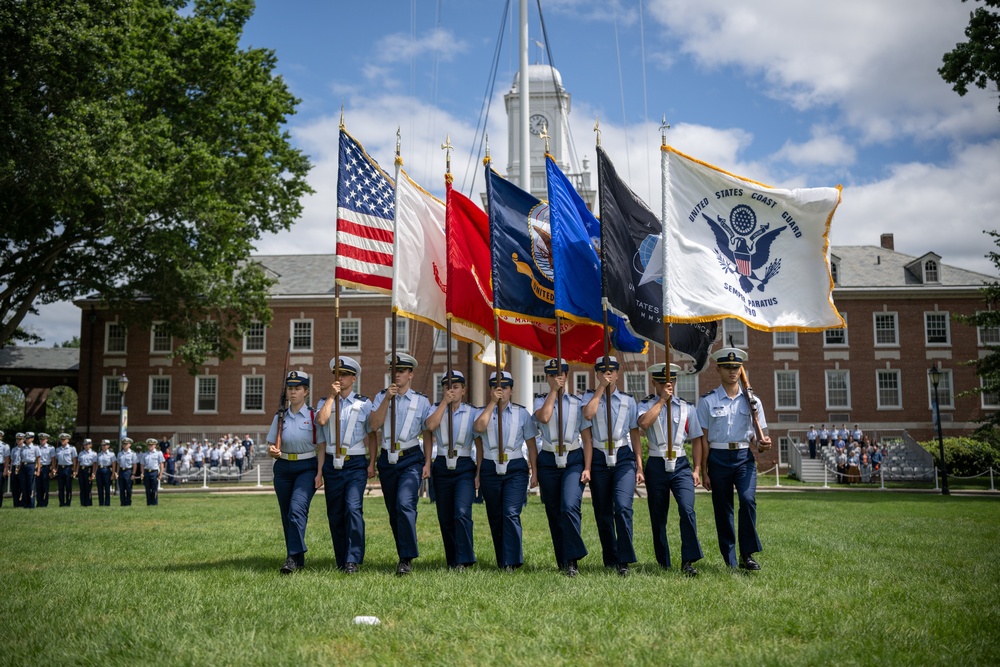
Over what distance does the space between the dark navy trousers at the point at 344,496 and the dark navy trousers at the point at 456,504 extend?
86cm

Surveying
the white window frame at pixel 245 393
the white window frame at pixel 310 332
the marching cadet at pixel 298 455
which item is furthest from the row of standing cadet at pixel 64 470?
the white window frame at pixel 310 332

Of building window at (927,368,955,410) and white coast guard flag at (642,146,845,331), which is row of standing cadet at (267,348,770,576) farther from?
building window at (927,368,955,410)

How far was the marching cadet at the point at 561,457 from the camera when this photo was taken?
9.47 metres

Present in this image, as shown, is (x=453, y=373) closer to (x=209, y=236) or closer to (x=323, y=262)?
(x=209, y=236)

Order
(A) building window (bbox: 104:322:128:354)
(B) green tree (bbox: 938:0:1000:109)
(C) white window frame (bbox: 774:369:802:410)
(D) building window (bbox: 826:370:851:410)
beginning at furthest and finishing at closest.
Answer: (A) building window (bbox: 104:322:128:354)
(D) building window (bbox: 826:370:851:410)
(C) white window frame (bbox: 774:369:802:410)
(B) green tree (bbox: 938:0:1000:109)

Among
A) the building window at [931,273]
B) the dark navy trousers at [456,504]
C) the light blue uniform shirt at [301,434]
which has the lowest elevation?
the dark navy trousers at [456,504]

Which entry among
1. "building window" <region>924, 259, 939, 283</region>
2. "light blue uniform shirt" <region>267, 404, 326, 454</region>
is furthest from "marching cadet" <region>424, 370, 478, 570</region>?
"building window" <region>924, 259, 939, 283</region>

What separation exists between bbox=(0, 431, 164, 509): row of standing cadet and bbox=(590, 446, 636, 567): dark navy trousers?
58.7 ft

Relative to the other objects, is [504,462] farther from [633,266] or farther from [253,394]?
[253,394]

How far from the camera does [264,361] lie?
2019 inches

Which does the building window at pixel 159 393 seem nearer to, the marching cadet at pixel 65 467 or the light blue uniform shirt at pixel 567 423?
the marching cadet at pixel 65 467

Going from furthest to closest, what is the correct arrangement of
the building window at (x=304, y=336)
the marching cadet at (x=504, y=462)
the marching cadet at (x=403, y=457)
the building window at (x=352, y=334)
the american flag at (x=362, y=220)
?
the building window at (x=304, y=336)
the building window at (x=352, y=334)
the american flag at (x=362, y=220)
the marching cadet at (x=504, y=462)
the marching cadet at (x=403, y=457)

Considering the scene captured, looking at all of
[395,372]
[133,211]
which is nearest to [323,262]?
[133,211]

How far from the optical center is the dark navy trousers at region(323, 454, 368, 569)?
31.4 ft
